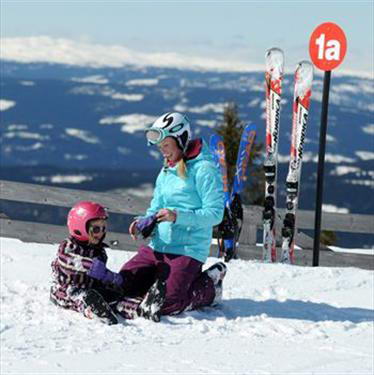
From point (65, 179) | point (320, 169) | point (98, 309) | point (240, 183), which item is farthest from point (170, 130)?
point (65, 179)

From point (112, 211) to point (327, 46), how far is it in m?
2.94

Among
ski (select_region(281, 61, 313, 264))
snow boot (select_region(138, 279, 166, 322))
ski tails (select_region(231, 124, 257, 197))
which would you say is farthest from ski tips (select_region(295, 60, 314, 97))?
snow boot (select_region(138, 279, 166, 322))

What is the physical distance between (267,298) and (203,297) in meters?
0.92

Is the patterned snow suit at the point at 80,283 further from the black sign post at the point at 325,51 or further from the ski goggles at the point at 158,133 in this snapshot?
the black sign post at the point at 325,51

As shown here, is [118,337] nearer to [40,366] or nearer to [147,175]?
[40,366]

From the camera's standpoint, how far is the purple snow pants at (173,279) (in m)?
5.51

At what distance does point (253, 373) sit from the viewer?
445cm

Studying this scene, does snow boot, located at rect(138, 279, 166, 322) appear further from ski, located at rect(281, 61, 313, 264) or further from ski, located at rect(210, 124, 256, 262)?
ski, located at rect(281, 61, 313, 264)

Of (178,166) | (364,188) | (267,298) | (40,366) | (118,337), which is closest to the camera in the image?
(40,366)

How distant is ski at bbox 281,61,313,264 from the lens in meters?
A: 8.73

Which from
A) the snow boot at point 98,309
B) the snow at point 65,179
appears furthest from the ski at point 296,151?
the snow at point 65,179

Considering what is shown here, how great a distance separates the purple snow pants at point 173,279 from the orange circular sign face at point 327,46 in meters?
3.51

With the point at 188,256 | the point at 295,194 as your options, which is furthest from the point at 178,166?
the point at 295,194

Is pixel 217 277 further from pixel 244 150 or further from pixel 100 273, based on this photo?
pixel 244 150
